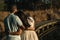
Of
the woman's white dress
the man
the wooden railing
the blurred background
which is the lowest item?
the blurred background

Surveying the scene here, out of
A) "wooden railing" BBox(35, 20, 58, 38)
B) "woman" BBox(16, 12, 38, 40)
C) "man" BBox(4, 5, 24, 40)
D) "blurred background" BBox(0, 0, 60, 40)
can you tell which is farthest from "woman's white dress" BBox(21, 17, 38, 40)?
"blurred background" BBox(0, 0, 60, 40)

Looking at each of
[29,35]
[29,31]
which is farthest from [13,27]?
[29,35]

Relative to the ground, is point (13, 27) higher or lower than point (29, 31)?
higher

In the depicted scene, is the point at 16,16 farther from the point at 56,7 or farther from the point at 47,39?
the point at 56,7

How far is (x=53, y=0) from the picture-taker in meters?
52.4

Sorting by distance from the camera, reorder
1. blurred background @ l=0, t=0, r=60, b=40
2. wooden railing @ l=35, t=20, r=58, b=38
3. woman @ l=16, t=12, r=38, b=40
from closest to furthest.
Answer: woman @ l=16, t=12, r=38, b=40, wooden railing @ l=35, t=20, r=58, b=38, blurred background @ l=0, t=0, r=60, b=40

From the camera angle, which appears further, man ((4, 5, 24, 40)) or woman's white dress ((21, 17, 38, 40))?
woman's white dress ((21, 17, 38, 40))

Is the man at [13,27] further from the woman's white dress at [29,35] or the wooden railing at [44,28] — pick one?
the wooden railing at [44,28]

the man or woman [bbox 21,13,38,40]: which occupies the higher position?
the man

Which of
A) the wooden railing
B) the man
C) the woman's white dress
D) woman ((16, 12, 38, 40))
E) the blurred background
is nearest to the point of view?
the man

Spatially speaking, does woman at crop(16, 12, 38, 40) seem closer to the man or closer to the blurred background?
the man

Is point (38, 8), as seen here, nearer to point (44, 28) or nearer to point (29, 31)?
point (44, 28)

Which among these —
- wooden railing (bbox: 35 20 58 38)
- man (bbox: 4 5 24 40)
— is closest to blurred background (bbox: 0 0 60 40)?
wooden railing (bbox: 35 20 58 38)

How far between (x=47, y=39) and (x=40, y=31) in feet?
2.80
